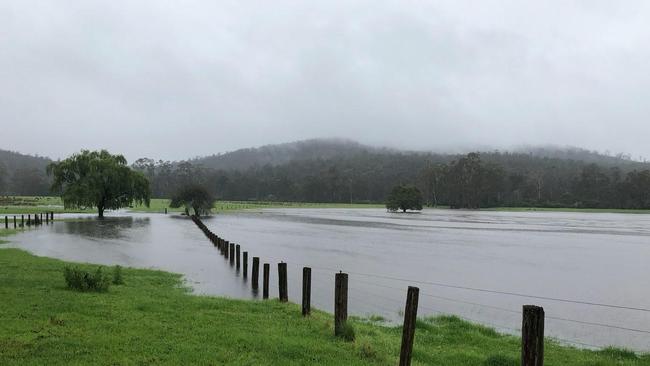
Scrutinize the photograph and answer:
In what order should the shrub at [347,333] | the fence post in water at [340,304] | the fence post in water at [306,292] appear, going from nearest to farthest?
the shrub at [347,333], the fence post in water at [340,304], the fence post in water at [306,292]

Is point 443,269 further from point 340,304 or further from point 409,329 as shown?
point 409,329

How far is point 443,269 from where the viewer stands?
26.1m

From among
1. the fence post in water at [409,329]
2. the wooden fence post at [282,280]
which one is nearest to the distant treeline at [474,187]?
the wooden fence post at [282,280]

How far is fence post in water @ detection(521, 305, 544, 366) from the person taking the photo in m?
6.86

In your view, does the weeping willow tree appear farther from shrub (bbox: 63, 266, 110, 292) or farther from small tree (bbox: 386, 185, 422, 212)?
small tree (bbox: 386, 185, 422, 212)

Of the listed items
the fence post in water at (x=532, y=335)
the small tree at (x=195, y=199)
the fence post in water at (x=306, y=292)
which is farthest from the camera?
the small tree at (x=195, y=199)

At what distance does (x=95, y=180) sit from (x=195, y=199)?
20.9m

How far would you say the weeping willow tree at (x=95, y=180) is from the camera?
5900 cm

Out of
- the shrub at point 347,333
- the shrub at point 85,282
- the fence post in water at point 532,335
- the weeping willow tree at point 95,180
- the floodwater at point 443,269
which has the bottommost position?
the floodwater at point 443,269

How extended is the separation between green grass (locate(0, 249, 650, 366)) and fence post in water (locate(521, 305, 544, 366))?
2.74m

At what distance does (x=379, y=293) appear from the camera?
62.3 feet

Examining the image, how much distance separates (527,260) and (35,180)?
16901cm

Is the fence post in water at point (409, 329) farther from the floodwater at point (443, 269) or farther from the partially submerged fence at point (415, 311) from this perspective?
the floodwater at point (443, 269)

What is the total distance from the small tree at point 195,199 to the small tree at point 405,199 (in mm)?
47446
